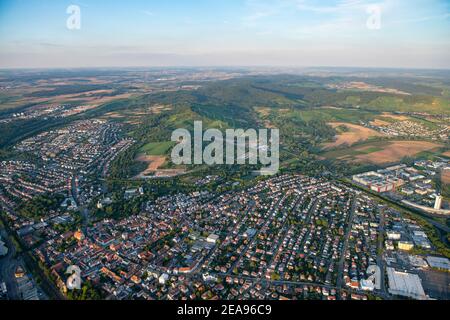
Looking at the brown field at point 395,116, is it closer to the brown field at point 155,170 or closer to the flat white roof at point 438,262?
the brown field at point 155,170

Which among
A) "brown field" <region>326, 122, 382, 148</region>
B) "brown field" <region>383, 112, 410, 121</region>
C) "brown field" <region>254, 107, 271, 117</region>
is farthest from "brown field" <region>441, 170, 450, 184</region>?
"brown field" <region>254, 107, 271, 117</region>

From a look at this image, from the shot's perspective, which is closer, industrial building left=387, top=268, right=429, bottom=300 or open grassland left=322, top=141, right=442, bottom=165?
industrial building left=387, top=268, right=429, bottom=300

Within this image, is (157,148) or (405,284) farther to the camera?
(157,148)

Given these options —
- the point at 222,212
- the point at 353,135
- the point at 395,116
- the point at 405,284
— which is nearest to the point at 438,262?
the point at 405,284

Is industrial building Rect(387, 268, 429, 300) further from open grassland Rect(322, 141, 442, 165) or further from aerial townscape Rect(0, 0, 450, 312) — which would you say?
open grassland Rect(322, 141, 442, 165)

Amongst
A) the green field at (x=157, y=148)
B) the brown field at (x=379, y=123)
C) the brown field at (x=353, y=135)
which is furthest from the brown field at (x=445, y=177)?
the green field at (x=157, y=148)

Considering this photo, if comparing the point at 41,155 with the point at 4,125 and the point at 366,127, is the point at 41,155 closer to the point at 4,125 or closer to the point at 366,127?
the point at 4,125

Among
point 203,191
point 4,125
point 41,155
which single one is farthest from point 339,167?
point 4,125

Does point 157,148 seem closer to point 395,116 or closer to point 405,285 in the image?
point 405,285
